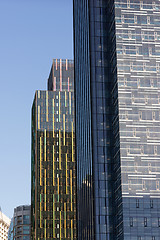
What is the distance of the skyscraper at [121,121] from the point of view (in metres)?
138

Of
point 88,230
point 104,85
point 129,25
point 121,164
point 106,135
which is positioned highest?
point 129,25

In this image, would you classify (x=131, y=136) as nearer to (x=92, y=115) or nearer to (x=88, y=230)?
(x=92, y=115)

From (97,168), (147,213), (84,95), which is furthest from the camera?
(84,95)

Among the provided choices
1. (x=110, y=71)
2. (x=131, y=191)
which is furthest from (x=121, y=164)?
(x=110, y=71)

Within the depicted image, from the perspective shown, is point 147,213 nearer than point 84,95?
Yes

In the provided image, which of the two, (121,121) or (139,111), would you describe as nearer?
(121,121)

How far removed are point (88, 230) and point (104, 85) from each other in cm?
3619

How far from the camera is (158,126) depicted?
145 meters

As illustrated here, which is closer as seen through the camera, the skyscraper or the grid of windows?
the grid of windows

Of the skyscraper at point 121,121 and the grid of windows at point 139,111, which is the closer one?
the grid of windows at point 139,111

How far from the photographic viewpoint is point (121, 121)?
144 metres

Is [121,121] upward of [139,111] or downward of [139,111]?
downward

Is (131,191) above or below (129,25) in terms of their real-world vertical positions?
below

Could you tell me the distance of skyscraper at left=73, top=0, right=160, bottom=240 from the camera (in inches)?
5453
